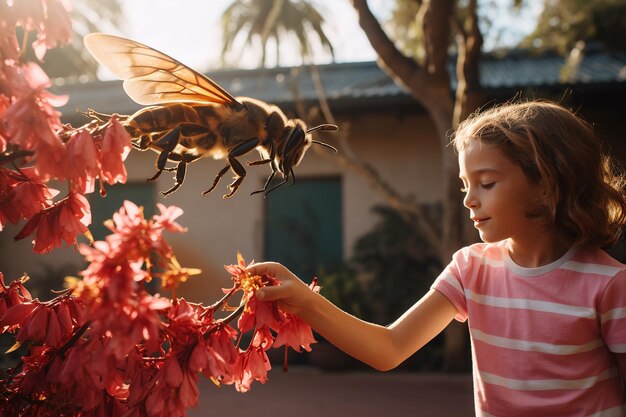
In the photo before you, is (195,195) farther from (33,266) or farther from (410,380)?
(410,380)

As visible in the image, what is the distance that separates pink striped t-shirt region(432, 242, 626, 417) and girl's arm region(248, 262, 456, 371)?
2.6 inches

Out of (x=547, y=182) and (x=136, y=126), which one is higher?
(x=136, y=126)

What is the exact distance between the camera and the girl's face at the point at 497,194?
1.54 meters

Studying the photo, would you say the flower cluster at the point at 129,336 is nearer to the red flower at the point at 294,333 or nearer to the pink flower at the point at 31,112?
the red flower at the point at 294,333

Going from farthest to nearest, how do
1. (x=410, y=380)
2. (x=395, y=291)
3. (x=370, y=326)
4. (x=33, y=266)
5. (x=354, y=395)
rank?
(x=33, y=266), (x=395, y=291), (x=410, y=380), (x=354, y=395), (x=370, y=326)

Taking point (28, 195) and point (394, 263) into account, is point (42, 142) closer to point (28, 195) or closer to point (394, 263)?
point (28, 195)

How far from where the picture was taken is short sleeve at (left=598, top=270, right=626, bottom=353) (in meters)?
1.44

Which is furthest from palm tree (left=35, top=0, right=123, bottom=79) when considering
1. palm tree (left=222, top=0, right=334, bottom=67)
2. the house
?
the house

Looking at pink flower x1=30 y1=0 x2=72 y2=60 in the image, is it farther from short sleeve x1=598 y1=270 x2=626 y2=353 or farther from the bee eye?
short sleeve x1=598 y1=270 x2=626 y2=353

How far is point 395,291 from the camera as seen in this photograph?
25.5 feet

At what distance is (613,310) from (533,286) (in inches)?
7.4

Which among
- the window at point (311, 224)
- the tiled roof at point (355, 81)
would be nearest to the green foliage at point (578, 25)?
the tiled roof at point (355, 81)

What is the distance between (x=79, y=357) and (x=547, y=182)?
42.4 inches

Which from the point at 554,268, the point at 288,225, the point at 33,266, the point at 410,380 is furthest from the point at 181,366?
the point at 33,266
